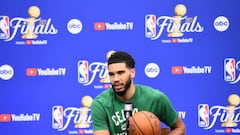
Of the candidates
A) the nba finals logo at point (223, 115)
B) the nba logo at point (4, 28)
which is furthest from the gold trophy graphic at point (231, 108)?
the nba logo at point (4, 28)

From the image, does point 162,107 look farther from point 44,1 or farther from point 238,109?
point 44,1

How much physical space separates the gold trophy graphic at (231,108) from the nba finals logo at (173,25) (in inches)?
26.0

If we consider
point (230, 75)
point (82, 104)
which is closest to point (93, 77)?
point (82, 104)

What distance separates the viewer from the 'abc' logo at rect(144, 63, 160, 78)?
14.2 ft

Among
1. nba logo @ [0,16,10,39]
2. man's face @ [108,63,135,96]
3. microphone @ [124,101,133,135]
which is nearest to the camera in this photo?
microphone @ [124,101,133,135]

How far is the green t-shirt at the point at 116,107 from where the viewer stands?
306 cm

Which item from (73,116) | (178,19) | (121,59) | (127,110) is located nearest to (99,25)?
(178,19)

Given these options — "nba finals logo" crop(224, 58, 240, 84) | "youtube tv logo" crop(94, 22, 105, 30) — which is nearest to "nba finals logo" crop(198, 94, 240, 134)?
"nba finals logo" crop(224, 58, 240, 84)

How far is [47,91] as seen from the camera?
4340 mm

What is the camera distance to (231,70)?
4336 mm

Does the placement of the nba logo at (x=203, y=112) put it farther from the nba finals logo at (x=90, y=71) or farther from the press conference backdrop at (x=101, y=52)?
the nba finals logo at (x=90, y=71)

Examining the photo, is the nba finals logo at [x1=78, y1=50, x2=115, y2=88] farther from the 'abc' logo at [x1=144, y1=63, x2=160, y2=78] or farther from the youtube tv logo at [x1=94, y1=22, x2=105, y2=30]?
the 'abc' logo at [x1=144, y1=63, x2=160, y2=78]

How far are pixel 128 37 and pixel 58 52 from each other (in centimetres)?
66

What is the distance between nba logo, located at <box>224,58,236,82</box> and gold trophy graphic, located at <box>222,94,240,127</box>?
0.17 m
